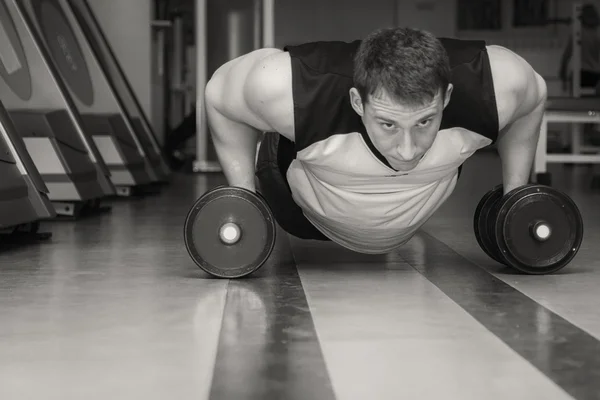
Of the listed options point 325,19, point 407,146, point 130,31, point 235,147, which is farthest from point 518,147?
point 325,19

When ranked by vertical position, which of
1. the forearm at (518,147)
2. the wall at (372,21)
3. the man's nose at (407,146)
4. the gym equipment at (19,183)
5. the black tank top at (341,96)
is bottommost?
the wall at (372,21)

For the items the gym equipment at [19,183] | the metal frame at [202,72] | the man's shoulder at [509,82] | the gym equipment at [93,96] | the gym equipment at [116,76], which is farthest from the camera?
the metal frame at [202,72]

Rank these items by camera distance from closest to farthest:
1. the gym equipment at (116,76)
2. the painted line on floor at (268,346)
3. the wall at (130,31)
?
1. the painted line on floor at (268,346)
2. the gym equipment at (116,76)
3. the wall at (130,31)

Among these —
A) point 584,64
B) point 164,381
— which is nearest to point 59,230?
point 164,381

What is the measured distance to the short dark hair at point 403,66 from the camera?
2.23 metres

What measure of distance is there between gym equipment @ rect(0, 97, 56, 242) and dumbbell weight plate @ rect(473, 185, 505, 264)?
155 cm

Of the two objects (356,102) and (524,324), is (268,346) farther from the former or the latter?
(356,102)

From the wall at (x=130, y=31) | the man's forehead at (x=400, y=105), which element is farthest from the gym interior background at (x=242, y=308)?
the wall at (x=130, y=31)

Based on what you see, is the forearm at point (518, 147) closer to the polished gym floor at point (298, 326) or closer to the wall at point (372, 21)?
the polished gym floor at point (298, 326)

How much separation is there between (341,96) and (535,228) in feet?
2.15

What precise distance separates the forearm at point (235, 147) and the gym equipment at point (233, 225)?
0.10 m

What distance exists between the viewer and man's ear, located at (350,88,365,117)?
236 cm

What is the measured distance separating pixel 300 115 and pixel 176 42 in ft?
27.1

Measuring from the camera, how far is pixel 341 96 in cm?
245
